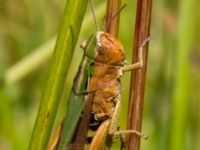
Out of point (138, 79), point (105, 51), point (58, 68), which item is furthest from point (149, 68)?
point (58, 68)

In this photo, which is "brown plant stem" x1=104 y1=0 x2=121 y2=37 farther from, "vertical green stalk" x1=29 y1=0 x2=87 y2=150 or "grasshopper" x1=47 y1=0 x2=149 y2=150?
"vertical green stalk" x1=29 y1=0 x2=87 y2=150

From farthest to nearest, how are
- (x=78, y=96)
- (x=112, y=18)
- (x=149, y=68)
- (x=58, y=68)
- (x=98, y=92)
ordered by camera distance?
(x=149, y=68) → (x=98, y=92) → (x=78, y=96) → (x=112, y=18) → (x=58, y=68)

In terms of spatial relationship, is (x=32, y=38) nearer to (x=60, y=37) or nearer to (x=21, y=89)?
(x=21, y=89)

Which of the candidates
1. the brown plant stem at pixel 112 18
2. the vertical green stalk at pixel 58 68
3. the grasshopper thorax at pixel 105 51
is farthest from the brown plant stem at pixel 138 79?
the vertical green stalk at pixel 58 68

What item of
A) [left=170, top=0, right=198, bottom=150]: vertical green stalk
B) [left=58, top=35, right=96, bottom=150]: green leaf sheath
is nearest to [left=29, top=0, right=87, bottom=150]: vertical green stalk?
[left=58, top=35, right=96, bottom=150]: green leaf sheath

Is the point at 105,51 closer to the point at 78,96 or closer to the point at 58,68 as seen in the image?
the point at 78,96

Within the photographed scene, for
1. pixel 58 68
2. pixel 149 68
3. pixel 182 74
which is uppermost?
pixel 149 68
